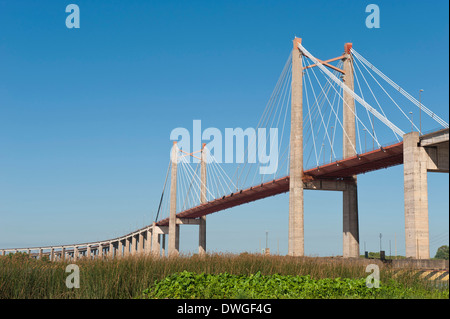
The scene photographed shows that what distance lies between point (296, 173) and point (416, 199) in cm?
1756

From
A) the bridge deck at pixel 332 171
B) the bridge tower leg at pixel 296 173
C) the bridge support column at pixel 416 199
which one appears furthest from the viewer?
the bridge tower leg at pixel 296 173

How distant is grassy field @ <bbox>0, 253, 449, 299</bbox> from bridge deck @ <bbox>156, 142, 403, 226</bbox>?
80.4ft

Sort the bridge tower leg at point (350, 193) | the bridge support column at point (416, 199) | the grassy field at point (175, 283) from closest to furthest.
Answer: the grassy field at point (175, 283) → the bridge support column at point (416, 199) → the bridge tower leg at point (350, 193)

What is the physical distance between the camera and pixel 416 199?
37.7 metres

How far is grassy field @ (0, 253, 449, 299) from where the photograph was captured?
1509 cm

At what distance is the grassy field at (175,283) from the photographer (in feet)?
49.5

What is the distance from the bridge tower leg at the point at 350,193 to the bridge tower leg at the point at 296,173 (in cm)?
559

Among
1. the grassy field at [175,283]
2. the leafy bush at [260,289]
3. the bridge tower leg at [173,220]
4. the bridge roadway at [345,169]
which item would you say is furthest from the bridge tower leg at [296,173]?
the bridge tower leg at [173,220]

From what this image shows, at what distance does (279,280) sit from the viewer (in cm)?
1662

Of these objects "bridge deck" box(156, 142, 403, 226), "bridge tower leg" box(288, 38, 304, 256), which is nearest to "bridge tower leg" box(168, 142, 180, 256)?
"bridge deck" box(156, 142, 403, 226)

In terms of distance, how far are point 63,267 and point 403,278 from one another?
13717 millimetres

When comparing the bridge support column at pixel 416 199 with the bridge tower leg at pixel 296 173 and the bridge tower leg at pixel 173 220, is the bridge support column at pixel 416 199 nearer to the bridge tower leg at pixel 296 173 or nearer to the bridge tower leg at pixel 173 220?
the bridge tower leg at pixel 296 173
